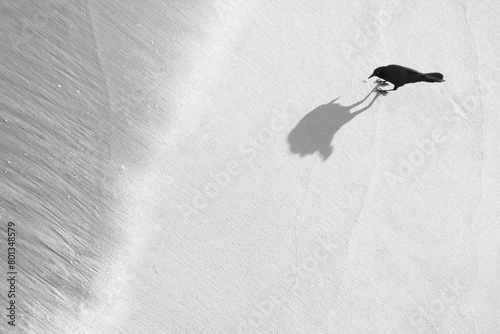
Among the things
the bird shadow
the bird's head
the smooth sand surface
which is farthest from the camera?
the bird shadow

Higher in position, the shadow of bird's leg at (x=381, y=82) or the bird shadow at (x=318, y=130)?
the shadow of bird's leg at (x=381, y=82)

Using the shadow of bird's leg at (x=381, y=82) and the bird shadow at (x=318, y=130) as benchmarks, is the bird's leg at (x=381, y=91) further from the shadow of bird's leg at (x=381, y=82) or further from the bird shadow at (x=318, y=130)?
the bird shadow at (x=318, y=130)

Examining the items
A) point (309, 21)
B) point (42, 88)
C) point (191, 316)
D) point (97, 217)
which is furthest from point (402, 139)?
point (42, 88)

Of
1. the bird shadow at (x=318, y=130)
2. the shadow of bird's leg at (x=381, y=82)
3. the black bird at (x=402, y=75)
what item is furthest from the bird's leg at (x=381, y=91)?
the bird shadow at (x=318, y=130)

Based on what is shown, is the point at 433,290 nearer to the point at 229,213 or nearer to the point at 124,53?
the point at 229,213

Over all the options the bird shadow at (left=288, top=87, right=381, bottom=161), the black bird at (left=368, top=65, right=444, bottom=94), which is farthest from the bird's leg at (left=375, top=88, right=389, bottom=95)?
the bird shadow at (left=288, top=87, right=381, bottom=161)

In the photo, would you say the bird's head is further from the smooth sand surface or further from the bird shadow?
the bird shadow

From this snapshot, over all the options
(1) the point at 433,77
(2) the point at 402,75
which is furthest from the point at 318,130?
(1) the point at 433,77
